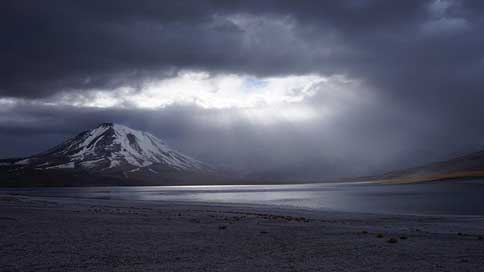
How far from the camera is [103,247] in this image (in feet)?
70.9

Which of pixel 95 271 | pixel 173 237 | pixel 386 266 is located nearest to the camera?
pixel 95 271

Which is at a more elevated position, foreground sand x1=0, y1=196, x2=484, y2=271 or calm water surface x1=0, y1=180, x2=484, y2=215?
foreground sand x1=0, y1=196, x2=484, y2=271

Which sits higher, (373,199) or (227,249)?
(227,249)

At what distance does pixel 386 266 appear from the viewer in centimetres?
1745

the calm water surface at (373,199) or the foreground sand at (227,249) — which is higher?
the foreground sand at (227,249)

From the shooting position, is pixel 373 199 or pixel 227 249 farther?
pixel 373 199

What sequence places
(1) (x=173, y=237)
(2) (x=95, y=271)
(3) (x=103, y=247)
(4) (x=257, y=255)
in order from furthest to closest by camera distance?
1. (1) (x=173, y=237)
2. (3) (x=103, y=247)
3. (4) (x=257, y=255)
4. (2) (x=95, y=271)

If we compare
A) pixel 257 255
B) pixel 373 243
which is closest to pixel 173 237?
pixel 257 255

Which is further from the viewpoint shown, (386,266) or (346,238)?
(346,238)

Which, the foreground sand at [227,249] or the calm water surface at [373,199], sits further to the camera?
the calm water surface at [373,199]

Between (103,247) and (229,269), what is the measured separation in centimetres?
805

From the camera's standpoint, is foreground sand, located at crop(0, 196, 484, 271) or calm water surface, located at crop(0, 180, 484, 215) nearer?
foreground sand, located at crop(0, 196, 484, 271)

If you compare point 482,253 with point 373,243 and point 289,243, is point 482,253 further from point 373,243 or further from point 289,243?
point 289,243

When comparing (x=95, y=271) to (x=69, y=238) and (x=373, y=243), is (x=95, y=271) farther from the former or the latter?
(x=373, y=243)
